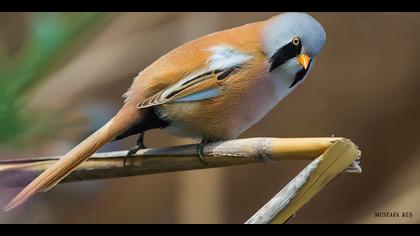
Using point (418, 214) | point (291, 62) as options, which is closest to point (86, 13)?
point (291, 62)

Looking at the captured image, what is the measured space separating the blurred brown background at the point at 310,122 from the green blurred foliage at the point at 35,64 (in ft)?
3.36

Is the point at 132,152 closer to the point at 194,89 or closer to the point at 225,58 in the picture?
the point at 194,89

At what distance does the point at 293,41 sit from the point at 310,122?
2.17 ft

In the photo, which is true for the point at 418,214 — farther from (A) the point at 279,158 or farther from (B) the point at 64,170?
(B) the point at 64,170

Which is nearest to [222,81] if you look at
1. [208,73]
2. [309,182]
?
[208,73]

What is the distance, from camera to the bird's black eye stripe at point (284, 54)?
1.36 metres

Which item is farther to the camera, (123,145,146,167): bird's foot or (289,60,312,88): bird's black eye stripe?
(289,60,312,88): bird's black eye stripe

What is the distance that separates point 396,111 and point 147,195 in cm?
90

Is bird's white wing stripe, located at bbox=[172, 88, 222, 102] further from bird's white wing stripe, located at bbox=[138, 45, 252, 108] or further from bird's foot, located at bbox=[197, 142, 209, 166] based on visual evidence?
bird's foot, located at bbox=[197, 142, 209, 166]

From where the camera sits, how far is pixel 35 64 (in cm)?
63

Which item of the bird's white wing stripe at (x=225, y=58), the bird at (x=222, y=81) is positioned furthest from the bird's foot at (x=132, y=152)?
the bird's white wing stripe at (x=225, y=58)

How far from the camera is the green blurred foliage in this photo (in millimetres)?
563

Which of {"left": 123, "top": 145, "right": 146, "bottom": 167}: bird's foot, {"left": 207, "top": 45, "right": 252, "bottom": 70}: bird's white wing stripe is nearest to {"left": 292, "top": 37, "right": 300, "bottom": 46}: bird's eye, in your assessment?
{"left": 207, "top": 45, "right": 252, "bottom": 70}: bird's white wing stripe

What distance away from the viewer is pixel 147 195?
6.88ft
